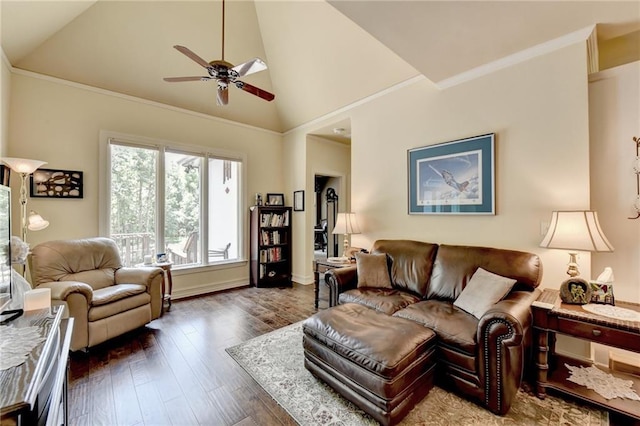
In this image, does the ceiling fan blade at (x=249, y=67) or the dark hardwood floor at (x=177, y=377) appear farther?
the ceiling fan blade at (x=249, y=67)

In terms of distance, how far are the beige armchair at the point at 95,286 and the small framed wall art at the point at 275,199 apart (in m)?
2.44

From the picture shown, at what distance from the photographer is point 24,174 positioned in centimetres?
296

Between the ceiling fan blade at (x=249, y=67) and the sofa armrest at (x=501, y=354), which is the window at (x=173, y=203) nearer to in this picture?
the ceiling fan blade at (x=249, y=67)

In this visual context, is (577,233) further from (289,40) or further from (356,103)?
(289,40)

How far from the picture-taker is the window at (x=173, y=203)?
380cm

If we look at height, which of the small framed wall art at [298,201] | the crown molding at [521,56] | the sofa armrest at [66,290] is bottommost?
the sofa armrest at [66,290]

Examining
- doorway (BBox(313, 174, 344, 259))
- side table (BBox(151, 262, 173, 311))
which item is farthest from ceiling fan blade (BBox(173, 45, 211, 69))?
doorway (BBox(313, 174, 344, 259))

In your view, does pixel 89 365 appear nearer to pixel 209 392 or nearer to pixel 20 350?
pixel 209 392

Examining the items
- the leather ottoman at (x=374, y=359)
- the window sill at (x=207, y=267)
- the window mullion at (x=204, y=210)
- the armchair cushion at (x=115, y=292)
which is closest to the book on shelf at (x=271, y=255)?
the window sill at (x=207, y=267)

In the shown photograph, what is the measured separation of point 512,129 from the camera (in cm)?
267

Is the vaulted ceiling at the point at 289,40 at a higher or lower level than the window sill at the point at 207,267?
higher

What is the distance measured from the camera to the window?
149 inches

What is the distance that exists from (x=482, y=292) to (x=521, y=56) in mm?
2231

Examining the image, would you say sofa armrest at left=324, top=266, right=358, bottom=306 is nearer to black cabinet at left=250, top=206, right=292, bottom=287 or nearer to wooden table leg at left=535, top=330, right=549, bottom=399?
wooden table leg at left=535, top=330, right=549, bottom=399
